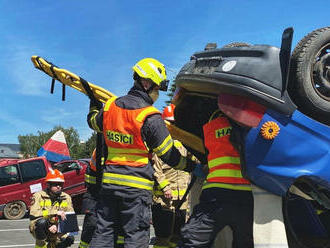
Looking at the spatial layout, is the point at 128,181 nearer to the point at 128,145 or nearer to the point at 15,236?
the point at 128,145

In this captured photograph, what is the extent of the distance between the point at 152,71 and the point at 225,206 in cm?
139

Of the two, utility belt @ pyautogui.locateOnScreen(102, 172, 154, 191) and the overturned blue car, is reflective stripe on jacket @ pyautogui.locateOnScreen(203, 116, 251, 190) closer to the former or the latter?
the overturned blue car

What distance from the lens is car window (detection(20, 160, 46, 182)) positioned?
1379 cm

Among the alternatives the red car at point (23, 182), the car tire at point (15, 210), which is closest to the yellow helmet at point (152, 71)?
the red car at point (23, 182)

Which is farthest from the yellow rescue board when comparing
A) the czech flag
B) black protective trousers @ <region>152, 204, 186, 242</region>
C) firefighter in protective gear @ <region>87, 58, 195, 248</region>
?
the czech flag

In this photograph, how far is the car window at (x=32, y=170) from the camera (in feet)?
45.2

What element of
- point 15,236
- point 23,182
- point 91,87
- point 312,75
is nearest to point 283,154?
point 312,75

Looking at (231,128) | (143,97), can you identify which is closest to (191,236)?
(231,128)

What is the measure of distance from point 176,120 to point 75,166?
11.3m

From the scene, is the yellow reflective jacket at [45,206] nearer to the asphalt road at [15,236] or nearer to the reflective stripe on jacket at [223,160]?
the asphalt road at [15,236]

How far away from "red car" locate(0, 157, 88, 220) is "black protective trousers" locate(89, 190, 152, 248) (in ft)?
34.9

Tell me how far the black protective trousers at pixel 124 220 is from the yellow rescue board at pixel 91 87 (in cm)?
58

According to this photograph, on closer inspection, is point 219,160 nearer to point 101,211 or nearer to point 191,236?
point 191,236

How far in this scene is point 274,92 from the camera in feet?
8.47
